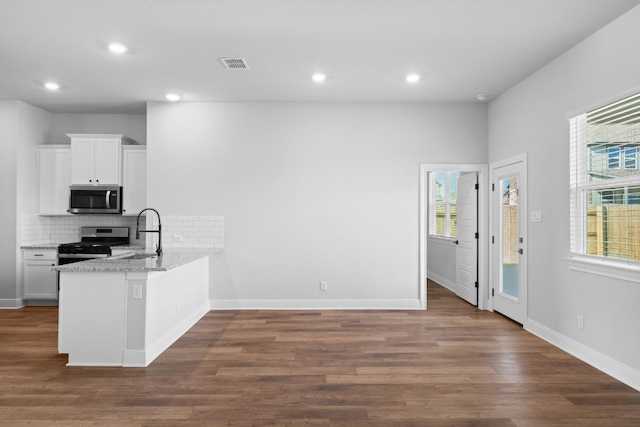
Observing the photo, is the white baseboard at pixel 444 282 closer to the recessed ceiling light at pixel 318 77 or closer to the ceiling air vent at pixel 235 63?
the recessed ceiling light at pixel 318 77

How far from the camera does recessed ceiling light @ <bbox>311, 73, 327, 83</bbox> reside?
477 cm

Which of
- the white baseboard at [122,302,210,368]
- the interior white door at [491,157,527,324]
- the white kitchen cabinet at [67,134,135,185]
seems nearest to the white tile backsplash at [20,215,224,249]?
the white kitchen cabinet at [67,134,135,185]

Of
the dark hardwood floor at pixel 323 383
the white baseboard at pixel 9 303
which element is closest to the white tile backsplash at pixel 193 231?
the dark hardwood floor at pixel 323 383

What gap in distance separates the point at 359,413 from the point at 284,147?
3.99 metres

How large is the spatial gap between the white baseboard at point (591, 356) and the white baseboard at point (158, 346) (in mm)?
3947

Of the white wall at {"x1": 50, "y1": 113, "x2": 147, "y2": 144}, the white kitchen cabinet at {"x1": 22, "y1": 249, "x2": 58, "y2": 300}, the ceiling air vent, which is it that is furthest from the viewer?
the white wall at {"x1": 50, "y1": 113, "x2": 147, "y2": 144}

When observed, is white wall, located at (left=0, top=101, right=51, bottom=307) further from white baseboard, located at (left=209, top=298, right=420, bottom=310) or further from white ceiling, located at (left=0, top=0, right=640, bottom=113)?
white baseboard, located at (left=209, top=298, right=420, bottom=310)

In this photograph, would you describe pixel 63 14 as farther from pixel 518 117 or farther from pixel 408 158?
pixel 518 117

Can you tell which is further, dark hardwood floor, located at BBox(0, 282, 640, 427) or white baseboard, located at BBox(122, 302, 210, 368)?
white baseboard, located at BBox(122, 302, 210, 368)

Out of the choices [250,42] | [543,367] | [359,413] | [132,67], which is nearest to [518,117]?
[543,367]

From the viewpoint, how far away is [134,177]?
6.12 metres

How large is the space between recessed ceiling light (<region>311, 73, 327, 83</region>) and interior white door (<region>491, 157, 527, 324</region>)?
258 cm

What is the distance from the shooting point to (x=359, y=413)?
2734 mm

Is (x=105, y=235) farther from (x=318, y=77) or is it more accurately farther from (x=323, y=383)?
(x=323, y=383)
